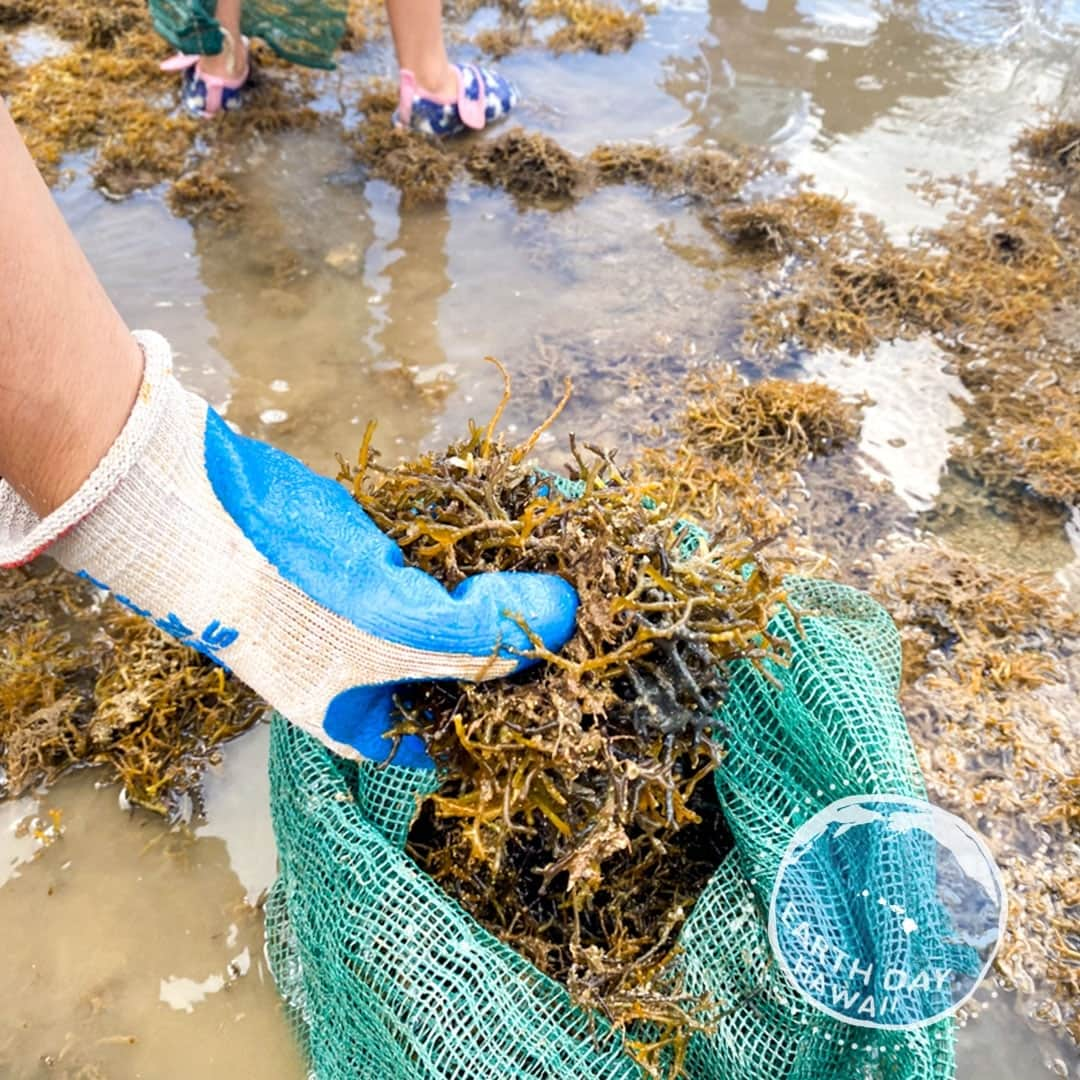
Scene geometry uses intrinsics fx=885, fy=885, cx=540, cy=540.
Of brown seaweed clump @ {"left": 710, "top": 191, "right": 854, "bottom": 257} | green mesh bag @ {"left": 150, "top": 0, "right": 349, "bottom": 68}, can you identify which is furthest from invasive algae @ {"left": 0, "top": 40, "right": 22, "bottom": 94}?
brown seaweed clump @ {"left": 710, "top": 191, "right": 854, "bottom": 257}

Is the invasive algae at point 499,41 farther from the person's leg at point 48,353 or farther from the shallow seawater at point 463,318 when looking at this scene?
the person's leg at point 48,353

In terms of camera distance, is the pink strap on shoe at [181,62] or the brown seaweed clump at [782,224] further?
the pink strap on shoe at [181,62]

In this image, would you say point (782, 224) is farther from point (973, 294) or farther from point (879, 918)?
point (879, 918)

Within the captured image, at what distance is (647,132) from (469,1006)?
4588 mm

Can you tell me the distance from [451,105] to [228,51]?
1.30 m

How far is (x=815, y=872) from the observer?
1752 millimetres

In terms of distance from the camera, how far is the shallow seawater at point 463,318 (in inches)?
79.1

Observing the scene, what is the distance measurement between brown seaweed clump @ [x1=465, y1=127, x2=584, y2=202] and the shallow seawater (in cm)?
15

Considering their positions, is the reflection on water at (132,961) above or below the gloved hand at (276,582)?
below

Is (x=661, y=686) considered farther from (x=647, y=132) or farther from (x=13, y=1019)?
(x=647, y=132)

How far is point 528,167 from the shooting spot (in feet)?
14.8

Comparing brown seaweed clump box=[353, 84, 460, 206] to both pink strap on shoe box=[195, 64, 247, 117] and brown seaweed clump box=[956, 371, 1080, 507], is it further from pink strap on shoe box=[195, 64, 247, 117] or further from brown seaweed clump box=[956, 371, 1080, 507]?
brown seaweed clump box=[956, 371, 1080, 507]

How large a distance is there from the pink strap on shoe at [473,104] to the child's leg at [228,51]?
123 cm

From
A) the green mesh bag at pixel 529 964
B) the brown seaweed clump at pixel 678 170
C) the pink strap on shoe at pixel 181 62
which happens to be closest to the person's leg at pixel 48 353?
the green mesh bag at pixel 529 964
